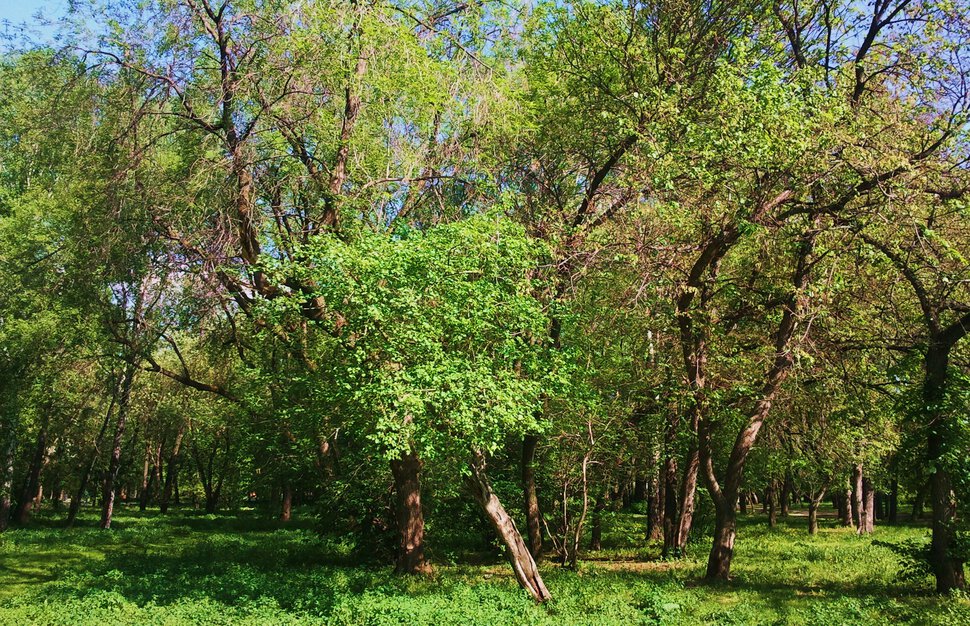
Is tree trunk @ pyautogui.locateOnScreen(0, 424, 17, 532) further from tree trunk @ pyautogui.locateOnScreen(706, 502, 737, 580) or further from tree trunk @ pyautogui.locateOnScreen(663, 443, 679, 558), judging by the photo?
tree trunk @ pyautogui.locateOnScreen(706, 502, 737, 580)

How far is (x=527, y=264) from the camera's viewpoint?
1233 centimetres

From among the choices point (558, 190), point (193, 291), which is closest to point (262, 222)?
point (193, 291)

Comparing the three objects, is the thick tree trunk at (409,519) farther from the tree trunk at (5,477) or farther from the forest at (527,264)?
the tree trunk at (5,477)

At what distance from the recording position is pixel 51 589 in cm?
1426

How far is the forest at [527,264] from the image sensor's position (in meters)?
11.8

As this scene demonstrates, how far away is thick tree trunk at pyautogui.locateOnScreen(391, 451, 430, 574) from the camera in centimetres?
Result: 1691

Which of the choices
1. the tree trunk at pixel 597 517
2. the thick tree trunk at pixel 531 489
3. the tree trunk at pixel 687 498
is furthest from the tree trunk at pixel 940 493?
the tree trunk at pixel 597 517

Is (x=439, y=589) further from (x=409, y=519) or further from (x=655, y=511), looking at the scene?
(x=655, y=511)

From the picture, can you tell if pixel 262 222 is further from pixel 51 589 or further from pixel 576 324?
pixel 51 589

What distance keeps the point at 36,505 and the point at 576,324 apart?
44.6 metres

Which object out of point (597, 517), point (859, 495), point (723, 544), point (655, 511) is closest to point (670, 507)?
point (597, 517)

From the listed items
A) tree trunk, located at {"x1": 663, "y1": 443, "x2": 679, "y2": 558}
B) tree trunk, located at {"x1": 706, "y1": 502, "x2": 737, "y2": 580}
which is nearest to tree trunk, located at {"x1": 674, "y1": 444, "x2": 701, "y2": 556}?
tree trunk, located at {"x1": 663, "y1": 443, "x2": 679, "y2": 558}

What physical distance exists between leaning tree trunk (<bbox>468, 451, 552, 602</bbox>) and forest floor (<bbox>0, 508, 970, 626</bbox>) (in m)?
0.31

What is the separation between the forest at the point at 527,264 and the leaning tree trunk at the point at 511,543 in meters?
0.06
